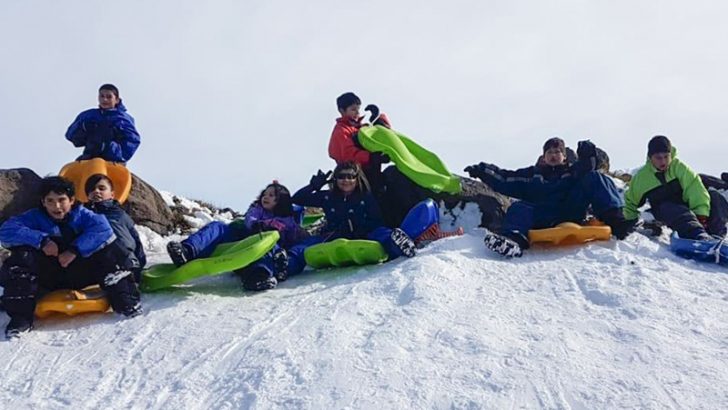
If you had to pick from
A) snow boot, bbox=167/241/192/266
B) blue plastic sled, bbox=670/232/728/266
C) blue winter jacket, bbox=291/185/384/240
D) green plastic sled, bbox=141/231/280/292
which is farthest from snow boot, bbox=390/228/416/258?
blue plastic sled, bbox=670/232/728/266

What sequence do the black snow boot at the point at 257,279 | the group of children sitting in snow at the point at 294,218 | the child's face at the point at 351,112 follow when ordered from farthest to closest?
the child's face at the point at 351,112
the black snow boot at the point at 257,279
the group of children sitting in snow at the point at 294,218

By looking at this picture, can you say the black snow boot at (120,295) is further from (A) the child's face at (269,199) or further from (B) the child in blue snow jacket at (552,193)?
(B) the child in blue snow jacket at (552,193)

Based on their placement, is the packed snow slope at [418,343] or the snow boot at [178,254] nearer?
the packed snow slope at [418,343]

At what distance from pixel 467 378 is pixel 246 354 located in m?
1.37

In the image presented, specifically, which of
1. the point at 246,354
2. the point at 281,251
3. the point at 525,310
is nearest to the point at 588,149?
the point at 525,310

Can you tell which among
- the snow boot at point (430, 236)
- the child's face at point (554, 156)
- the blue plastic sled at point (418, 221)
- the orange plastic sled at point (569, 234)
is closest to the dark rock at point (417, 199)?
the snow boot at point (430, 236)

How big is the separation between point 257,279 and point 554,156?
3.05 meters

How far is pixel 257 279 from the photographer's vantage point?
5.59m

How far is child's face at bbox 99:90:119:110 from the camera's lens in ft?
23.8

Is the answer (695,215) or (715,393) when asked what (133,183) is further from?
(715,393)

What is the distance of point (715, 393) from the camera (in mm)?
3473

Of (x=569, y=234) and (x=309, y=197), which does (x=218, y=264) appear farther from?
(x=569, y=234)

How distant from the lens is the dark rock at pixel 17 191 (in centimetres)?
713

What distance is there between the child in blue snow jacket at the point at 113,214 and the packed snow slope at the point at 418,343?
1.19 feet
